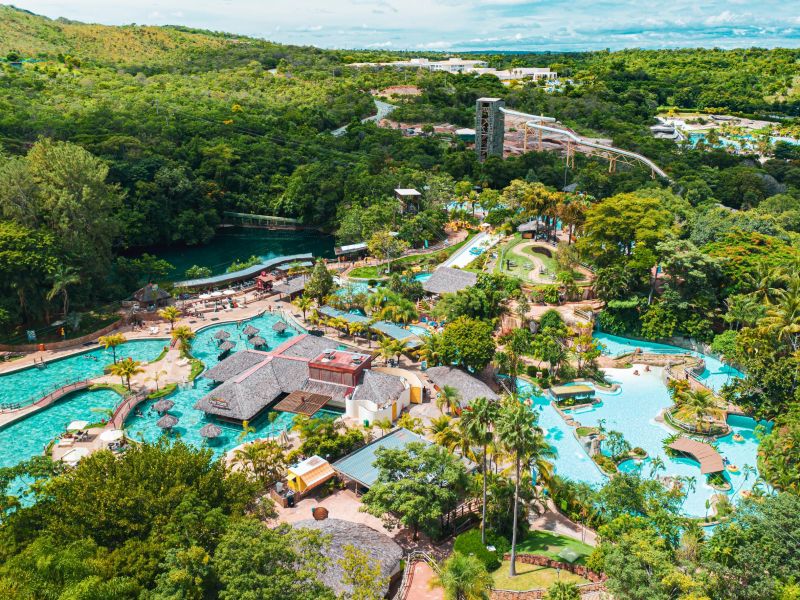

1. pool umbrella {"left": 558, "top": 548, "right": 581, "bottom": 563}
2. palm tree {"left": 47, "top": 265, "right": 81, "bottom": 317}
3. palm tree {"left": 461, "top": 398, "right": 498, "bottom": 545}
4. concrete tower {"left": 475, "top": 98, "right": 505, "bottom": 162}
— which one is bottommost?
pool umbrella {"left": 558, "top": 548, "right": 581, "bottom": 563}

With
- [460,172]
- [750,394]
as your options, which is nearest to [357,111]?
[460,172]

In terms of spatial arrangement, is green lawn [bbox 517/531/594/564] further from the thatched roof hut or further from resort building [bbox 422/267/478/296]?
resort building [bbox 422/267/478/296]

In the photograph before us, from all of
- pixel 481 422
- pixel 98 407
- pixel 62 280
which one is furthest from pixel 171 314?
pixel 481 422

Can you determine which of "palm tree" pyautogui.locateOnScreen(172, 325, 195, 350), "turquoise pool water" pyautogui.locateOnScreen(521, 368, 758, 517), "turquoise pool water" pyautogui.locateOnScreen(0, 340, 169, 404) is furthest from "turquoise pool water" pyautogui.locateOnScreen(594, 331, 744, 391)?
"turquoise pool water" pyautogui.locateOnScreen(0, 340, 169, 404)

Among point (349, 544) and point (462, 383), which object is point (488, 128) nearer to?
point (462, 383)

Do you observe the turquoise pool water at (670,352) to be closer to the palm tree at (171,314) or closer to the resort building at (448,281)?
the resort building at (448,281)

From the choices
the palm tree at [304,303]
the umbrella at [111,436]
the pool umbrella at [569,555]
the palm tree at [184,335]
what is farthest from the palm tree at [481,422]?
the palm tree at [304,303]
